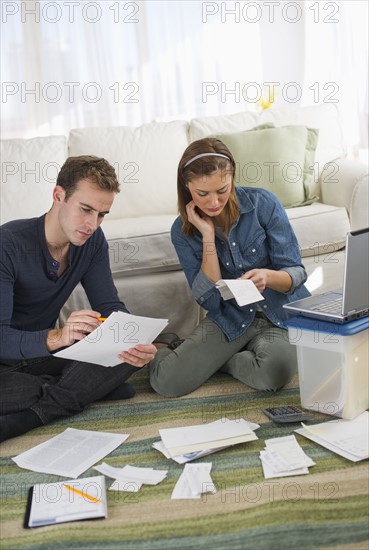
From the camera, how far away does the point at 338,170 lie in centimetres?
334

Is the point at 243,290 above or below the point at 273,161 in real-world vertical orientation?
below

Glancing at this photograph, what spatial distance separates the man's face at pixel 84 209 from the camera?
86.8 inches

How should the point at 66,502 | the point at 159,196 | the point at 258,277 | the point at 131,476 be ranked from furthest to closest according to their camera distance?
the point at 159,196, the point at 258,277, the point at 131,476, the point at 66,502

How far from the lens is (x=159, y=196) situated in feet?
11.1

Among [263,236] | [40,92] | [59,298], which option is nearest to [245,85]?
[40,92]

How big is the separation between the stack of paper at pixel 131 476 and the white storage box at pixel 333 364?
1.77 feet

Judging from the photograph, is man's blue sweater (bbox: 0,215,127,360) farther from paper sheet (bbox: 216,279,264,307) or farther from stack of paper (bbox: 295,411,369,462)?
stack of paper (bbox: 295,411,369,462)

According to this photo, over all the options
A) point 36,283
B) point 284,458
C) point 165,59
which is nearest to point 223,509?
point 284,458

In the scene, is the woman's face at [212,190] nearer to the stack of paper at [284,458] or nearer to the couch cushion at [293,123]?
the stack of paper at [284,458]

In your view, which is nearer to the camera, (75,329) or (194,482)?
(194,482)

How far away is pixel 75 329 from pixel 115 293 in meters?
0.41

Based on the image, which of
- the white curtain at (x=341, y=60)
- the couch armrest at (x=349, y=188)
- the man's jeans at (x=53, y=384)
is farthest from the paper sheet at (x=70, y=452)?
the white curtain at (x=341, y=60)

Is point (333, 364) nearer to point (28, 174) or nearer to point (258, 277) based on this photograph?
point (258, 277)

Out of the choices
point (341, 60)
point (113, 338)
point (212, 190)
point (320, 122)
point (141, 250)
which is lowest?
point (113, 338)
